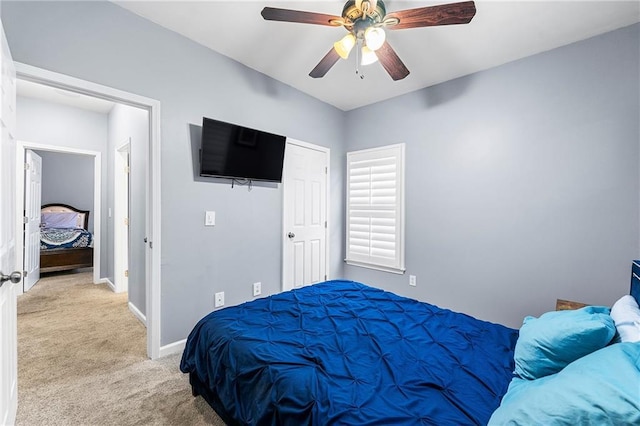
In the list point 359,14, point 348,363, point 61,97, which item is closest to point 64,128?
point 61,97

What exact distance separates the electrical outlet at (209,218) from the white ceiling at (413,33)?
1516 millimetres

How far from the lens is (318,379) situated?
1143 mm

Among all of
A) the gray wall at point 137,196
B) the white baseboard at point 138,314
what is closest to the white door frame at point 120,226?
the gray wall at point 137,196

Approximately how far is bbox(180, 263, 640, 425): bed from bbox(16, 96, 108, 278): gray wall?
13.7 feet

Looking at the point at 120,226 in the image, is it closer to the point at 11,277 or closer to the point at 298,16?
the point at 11,277

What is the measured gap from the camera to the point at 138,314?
123 inches

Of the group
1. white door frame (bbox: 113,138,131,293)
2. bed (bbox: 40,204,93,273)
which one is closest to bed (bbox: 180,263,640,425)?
white door frame (bbox: 113,138,131,293)

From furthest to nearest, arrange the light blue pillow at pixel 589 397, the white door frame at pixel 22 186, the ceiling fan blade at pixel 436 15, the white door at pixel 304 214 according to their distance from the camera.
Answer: the white door frame at pixel 22 186
the white door at pixel 304 214
the ceiling fan blade at pixel 436 15
the light blue pillow at pixel 589 397

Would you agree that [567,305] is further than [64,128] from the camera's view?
No

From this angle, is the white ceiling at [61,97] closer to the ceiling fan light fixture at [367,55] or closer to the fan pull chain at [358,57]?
the fan pull chain at [358,57]

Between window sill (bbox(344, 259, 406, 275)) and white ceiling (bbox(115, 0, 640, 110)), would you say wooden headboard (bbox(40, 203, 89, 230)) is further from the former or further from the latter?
window sill (bbox(344, 259, 406, 275))

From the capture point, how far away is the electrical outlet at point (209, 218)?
262 cm

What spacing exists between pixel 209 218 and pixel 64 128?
3.38 m

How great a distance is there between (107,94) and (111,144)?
2.84 meters
